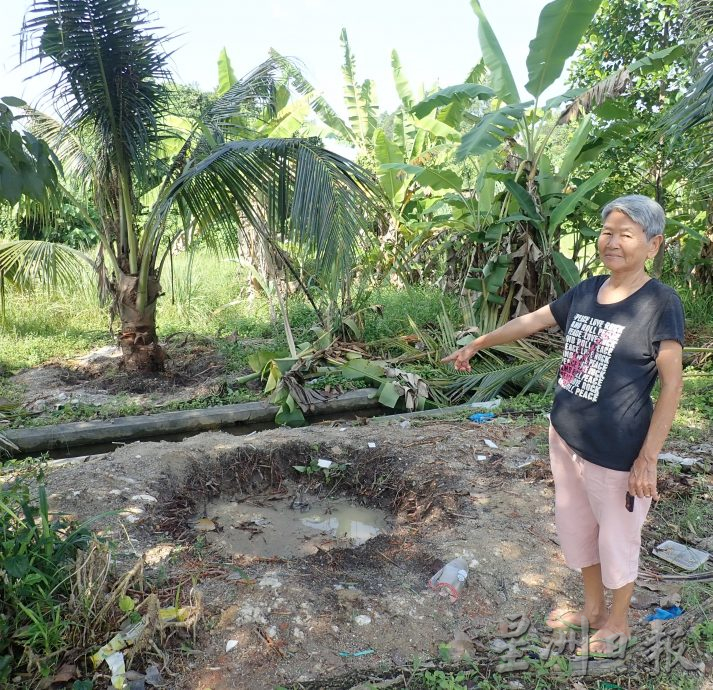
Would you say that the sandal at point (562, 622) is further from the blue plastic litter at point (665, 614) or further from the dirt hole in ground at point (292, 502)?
the dirt hole in ground at point (292, 502)

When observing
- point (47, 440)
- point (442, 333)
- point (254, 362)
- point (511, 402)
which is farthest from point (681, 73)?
point (47, 440)

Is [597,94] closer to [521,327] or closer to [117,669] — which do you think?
[521,327]

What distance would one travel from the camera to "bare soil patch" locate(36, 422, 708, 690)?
94.9 inches

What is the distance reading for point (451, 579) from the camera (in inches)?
112

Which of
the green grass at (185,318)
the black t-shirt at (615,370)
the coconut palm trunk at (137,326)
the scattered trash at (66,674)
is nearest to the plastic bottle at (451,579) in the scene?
the black t-shirt at (615,370)

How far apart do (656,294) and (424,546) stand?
179cm

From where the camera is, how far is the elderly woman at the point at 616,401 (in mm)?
2012

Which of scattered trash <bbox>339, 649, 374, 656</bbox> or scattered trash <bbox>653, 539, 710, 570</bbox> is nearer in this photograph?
scattered trash <bbox>339, 649, 374, 656</bbox>

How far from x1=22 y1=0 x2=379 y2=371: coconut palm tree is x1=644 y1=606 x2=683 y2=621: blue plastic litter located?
2959mm

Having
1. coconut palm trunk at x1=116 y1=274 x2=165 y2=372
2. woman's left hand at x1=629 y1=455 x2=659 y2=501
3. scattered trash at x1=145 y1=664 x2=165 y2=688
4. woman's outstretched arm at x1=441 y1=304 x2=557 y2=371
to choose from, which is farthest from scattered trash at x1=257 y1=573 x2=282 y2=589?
coconut palm trunk at x1=116 y1=274 x2=165 y2=372

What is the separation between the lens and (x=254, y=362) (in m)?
6.41

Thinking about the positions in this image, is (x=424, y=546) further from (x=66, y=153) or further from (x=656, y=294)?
(x=66, y=153)

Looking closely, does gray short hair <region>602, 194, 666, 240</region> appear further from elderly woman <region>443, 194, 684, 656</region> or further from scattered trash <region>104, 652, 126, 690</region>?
scattered trash <region>104, 652, 126, 690</region>

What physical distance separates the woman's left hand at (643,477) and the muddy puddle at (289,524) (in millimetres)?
1794
